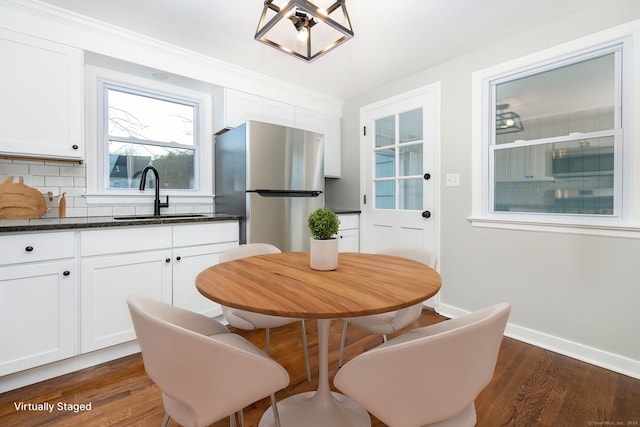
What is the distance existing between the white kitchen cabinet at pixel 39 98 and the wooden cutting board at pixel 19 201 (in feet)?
0.86

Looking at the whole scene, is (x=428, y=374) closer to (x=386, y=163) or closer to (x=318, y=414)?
(x=318, y=414)

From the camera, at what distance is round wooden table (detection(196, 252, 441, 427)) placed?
0.84 m

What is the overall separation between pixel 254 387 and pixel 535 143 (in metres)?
2.55

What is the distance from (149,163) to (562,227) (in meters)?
3.42

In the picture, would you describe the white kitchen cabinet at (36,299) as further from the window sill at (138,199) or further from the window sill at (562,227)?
the window sill at (562,227)

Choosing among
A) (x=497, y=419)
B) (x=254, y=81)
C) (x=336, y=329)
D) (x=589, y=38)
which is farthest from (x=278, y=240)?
(x=589, y=38)

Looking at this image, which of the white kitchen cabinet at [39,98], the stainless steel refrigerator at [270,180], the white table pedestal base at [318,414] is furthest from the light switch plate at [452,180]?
the white kitchen cabinet at [39,98]

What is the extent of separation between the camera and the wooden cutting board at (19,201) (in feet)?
6.23

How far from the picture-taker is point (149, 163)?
8.75ft

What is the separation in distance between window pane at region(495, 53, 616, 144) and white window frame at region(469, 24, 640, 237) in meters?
0.07

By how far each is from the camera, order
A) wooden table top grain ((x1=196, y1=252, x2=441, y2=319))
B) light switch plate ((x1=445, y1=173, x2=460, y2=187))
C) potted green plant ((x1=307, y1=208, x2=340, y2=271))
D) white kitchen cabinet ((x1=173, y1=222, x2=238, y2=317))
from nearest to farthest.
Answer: wooden table top grain ((x1=196, y1=252, x2=441, y2=319))
potted green plant ((x1=307, y1=208, x2=340, y2=271))
white kitchen cabinet ((x1=173, y1=222, x2=238, y2=317))
light switch plate ((x1=445, y1=173, x2=460, y2=187))

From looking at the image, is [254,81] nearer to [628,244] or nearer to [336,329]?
[336,329]

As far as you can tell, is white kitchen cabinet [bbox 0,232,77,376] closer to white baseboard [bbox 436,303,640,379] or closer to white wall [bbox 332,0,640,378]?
white wall [bbox 332,0,640,378]

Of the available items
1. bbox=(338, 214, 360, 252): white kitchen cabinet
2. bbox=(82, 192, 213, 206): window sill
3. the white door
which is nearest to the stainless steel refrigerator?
bbox=(82, 192, 213, 206): window sill
